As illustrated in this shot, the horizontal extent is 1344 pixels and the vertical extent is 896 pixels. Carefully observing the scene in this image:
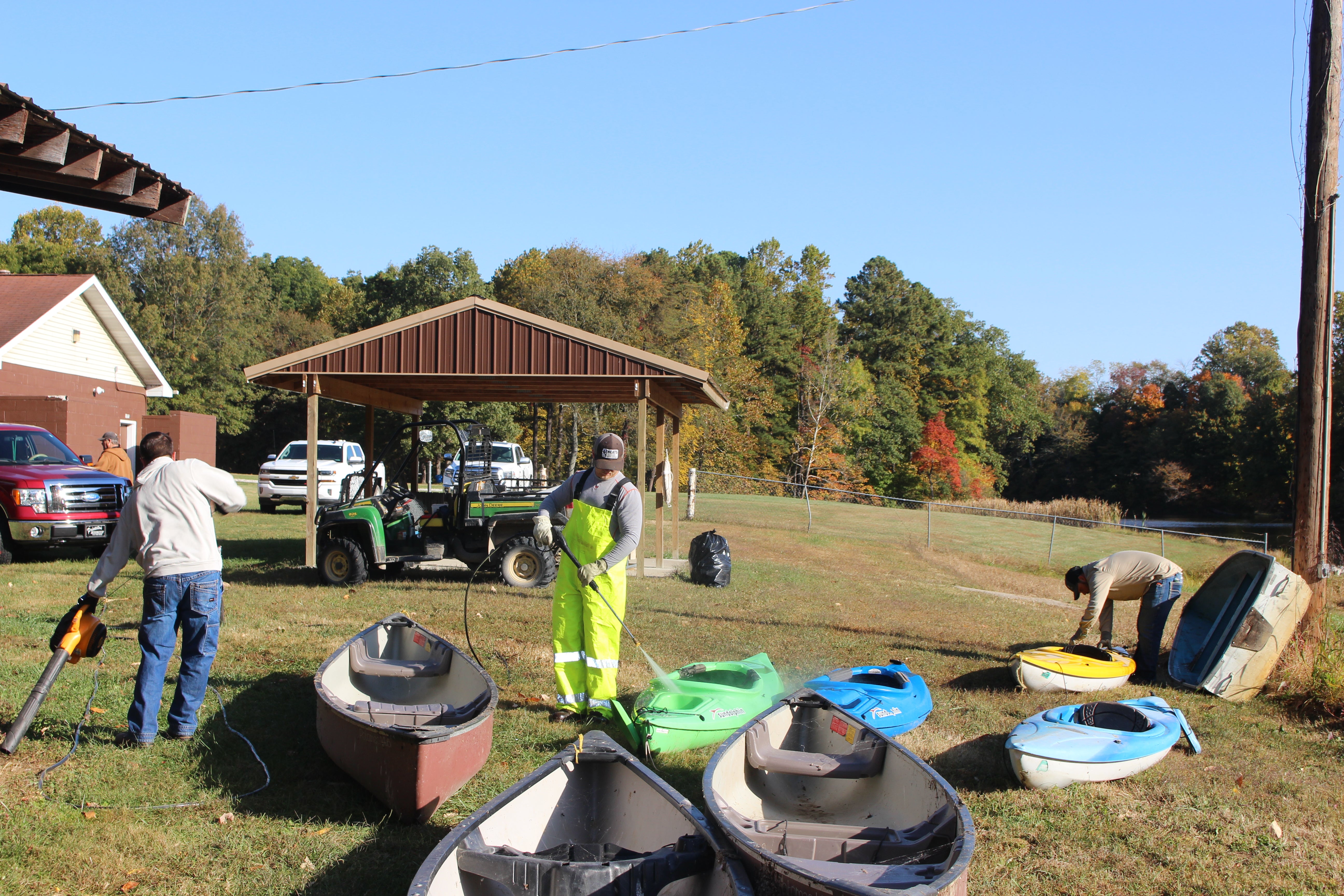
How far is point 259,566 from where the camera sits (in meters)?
12.8

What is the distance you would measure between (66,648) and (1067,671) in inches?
279

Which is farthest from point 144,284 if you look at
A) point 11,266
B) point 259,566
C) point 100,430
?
point 259,566

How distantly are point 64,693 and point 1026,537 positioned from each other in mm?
27208

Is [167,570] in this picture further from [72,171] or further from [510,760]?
[72,171]

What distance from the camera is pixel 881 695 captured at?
20.4 feet

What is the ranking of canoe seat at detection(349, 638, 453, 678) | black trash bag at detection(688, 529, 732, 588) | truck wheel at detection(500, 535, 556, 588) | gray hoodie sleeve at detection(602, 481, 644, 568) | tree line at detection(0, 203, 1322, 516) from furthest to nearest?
tree line at detection(0, 203, 1322, 516) → black trash bag at detection(688, 529, 732, 588) → truck wheel at detection(500, 535, 556, 588) → canoe seat at detection(349, 638, 453, 678) → gray hoodie sleeve at detection(602, 481, 644, 568)

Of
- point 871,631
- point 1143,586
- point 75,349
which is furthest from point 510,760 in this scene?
point 75,349

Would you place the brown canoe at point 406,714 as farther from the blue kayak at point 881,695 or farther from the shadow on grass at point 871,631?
the shadow on grass at point 871,631

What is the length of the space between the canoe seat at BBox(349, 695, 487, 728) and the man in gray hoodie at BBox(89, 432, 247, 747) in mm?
995

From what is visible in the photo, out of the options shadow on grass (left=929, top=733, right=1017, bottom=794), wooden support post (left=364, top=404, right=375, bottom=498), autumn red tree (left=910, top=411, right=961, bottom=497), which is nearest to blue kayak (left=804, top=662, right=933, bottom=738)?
shadow on grass (left=929, top=733, right=1017, bottom=794)

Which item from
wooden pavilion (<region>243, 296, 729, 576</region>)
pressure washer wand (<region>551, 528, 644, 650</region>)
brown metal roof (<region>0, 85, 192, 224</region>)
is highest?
brown metal roof (<region>0, 85, 192, 224</region>)

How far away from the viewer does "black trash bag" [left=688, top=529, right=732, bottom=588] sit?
12.5m

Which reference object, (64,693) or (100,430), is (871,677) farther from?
(100,430)

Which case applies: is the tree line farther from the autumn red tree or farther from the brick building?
the brick building
